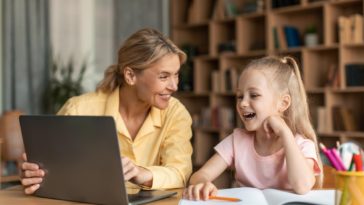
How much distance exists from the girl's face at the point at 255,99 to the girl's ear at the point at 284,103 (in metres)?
0.03

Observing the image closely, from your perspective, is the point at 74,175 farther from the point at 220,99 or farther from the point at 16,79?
the point at 220,99

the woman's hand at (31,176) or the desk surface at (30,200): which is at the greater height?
the woman's hand at (31,176)

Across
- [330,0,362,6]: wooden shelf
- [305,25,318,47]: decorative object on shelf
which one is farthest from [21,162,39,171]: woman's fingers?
[305,25,318,47]: decorative object on shelf

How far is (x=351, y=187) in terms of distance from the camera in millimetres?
970

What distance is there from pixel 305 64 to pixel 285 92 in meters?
3.01

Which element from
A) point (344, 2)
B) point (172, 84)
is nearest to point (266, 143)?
point (172, 84)

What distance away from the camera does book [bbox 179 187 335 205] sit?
1.21 m

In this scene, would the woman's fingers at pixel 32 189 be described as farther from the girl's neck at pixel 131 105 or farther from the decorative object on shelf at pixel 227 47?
the decorative object on shelf at pixel 227 47

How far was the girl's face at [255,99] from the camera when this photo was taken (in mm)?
1465

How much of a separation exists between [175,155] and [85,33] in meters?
3.74

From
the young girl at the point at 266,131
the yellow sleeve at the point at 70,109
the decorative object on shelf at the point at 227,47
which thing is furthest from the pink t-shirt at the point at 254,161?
A: the decorative object on shelf at the point at 227,47

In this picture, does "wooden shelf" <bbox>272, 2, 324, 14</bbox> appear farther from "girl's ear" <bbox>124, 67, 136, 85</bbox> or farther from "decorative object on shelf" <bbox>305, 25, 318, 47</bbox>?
"girl's ear" <bbox>124, 67, 136, 85</bbox>

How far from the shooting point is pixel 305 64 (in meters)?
4.45

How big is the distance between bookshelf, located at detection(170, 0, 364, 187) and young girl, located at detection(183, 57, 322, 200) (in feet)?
8.74
